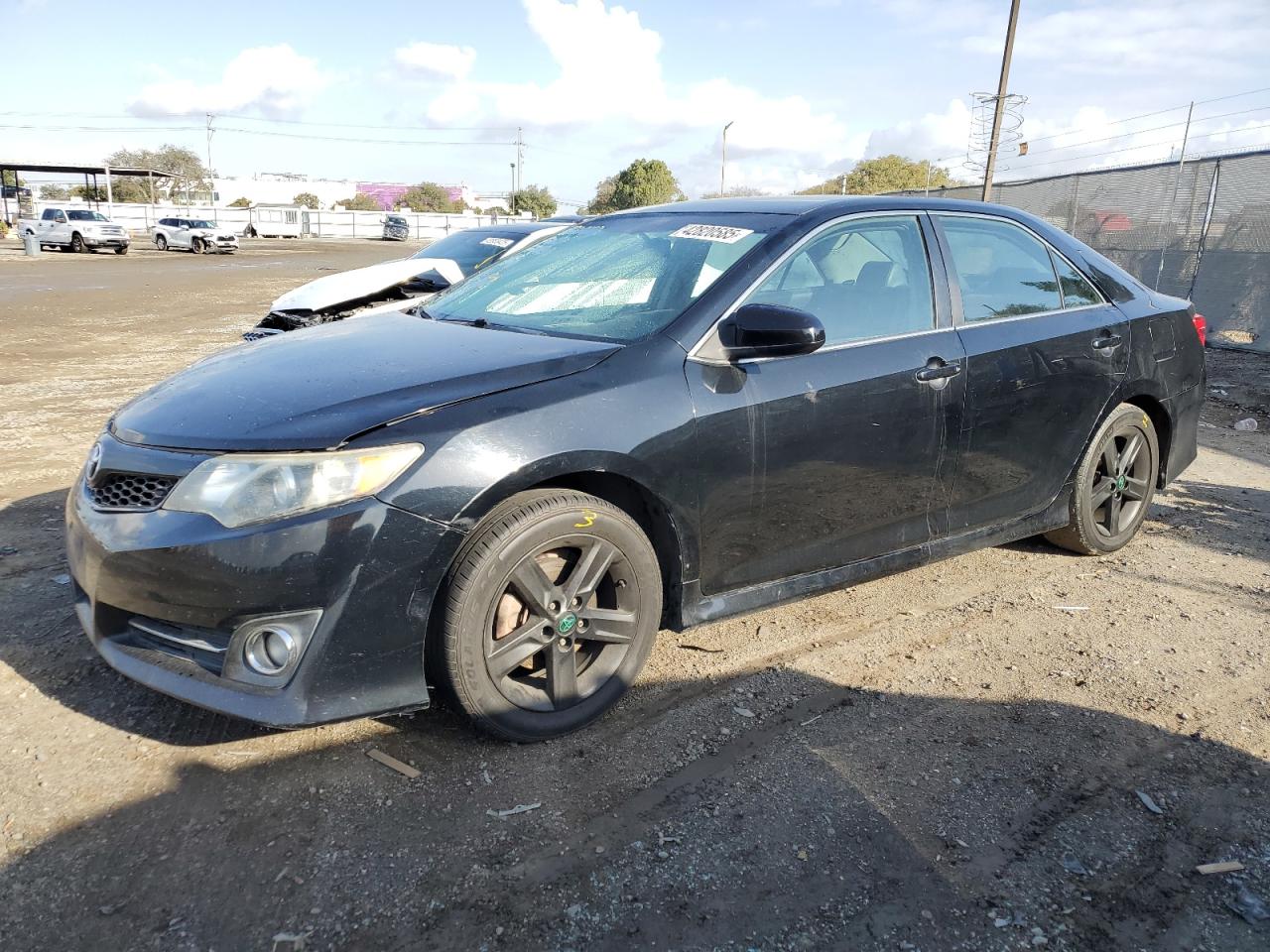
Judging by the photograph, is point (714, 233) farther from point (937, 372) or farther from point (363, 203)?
point (363, 203)

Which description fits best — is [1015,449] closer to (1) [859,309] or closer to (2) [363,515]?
(1) [859,309]

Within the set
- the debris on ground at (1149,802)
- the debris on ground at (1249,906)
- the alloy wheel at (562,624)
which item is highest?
the alloy wheel at (562,624)

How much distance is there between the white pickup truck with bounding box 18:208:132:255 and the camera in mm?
36625

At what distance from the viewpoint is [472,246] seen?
385 inches

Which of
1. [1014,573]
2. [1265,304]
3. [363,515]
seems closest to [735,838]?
[363,515]

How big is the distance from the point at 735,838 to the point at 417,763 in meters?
0.97

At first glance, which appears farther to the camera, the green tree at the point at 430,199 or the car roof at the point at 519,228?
the green tree at the point at 430,199

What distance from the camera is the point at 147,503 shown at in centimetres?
266

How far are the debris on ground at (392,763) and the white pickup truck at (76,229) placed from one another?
133ft

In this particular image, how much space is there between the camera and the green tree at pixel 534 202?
96.6 metres

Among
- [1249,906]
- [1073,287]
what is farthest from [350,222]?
[1249,906]

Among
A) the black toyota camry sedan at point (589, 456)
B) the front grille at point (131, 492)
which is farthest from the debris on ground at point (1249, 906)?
the front grille at point (131, 492)

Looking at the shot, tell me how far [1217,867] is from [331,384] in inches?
109

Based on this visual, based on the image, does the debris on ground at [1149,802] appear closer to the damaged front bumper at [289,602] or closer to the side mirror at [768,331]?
the side mirror at [768,331]
